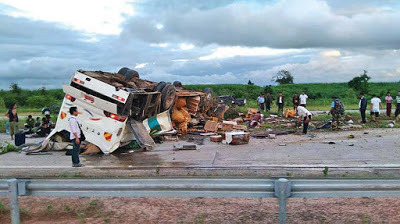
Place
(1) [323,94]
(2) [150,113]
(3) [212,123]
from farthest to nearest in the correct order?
(1) [323,94], (3) [212,123], (2) [150,113]

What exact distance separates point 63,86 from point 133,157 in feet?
9.73

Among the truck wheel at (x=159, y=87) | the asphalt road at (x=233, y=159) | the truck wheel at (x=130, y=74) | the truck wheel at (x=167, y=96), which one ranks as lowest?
the asphalt road at (x=233, y=159)

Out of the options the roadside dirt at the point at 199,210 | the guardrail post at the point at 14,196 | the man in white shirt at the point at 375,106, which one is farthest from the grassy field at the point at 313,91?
the guardrail post at the point at 14,196

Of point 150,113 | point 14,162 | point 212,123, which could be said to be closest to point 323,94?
point 212,123

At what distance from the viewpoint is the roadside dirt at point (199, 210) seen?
512cm

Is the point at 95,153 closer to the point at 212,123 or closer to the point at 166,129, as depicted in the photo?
the point at 166,129

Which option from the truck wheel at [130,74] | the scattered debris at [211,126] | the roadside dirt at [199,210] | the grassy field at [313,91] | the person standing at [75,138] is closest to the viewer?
the roadside dirt at [199,210]

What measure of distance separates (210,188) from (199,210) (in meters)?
1.39

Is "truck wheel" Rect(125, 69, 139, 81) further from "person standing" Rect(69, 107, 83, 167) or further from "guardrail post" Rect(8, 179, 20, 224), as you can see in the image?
"guardrail post" Rect(8, 179, 20, 224)

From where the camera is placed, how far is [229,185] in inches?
164

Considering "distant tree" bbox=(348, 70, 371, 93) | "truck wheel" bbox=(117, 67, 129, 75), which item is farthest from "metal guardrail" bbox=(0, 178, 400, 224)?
"distant tree" bbox=(348, 70, 371, 93)

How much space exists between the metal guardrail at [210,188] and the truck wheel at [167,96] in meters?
9.45

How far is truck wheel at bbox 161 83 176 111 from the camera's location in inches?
543

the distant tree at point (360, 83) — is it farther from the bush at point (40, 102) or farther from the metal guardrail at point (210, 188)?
the metal guardrail at point (210, 188)
